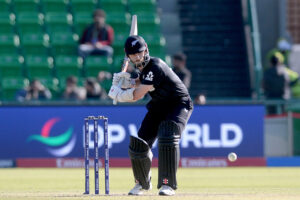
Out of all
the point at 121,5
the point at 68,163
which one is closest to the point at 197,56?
the point at 121,5

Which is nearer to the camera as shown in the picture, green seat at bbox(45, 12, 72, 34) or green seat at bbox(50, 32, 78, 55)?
green seat at bbox(50, 32, 78, 55)

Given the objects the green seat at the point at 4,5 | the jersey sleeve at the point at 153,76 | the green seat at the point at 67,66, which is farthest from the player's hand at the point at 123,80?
the green seat at the point at 4,5

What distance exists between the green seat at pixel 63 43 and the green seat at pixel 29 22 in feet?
1.79

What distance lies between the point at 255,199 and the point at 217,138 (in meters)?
7.32

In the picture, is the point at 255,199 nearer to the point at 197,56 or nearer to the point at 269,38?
the point at 197,56

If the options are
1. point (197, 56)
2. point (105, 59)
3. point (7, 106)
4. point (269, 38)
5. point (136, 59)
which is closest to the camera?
point (136, 59)

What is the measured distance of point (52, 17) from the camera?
57.7ft

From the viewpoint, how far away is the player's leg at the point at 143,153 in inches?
323

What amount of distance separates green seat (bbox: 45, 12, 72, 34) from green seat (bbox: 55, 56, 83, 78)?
114 cm

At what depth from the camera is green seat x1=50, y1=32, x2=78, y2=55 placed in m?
17.1

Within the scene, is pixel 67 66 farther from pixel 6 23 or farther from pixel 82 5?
pixel 82 5

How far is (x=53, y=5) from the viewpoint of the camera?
1803 cm

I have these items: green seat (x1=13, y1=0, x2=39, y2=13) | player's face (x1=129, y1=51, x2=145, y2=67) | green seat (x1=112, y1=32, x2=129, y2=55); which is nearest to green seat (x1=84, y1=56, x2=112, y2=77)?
green seat (x1=112, y1=32, x2=129, y2=55)

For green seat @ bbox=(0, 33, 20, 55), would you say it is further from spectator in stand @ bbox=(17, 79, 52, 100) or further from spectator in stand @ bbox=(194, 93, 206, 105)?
spectator in stand @ bbox=(194, 93, 206, 105)
